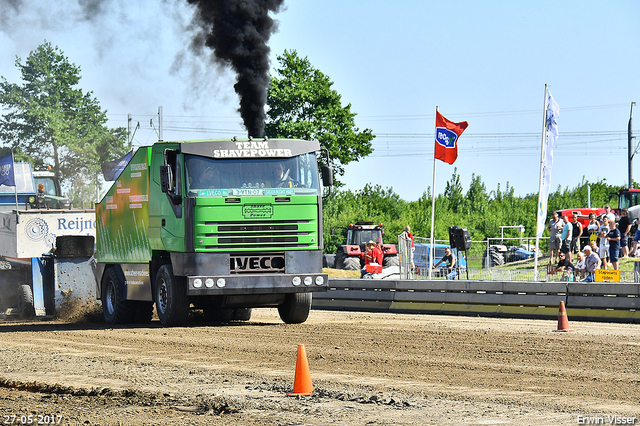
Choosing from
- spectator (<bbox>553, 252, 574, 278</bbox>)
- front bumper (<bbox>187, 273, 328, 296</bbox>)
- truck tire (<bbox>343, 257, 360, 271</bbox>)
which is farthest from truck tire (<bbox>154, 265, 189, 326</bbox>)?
truck tire (<bbox>343, 257, 360, 271</bbox>)

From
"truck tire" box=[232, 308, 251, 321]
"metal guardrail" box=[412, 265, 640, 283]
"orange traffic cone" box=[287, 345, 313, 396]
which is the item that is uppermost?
"metal guardrail" box=[412, 265, 640, 283]

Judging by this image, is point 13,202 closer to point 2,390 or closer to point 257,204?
point 257,204

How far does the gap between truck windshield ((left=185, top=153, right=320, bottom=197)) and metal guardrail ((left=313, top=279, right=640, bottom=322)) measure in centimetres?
474

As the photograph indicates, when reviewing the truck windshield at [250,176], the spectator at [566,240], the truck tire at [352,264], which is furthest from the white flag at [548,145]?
the truck tire at [352,264]

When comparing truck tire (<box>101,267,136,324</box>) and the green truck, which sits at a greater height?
the green truck

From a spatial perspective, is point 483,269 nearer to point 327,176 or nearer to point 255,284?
point 327,176

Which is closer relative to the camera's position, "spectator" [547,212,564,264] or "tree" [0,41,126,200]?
"spectator" [547,212,564,264]

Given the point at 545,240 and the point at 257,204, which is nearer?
the point at 257,204

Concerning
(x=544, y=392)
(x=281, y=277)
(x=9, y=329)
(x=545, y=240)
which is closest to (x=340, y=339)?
(x=281, y=277)

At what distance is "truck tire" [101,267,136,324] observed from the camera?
17.3 meters

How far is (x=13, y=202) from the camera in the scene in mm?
25078

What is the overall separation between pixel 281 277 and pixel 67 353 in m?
4.04

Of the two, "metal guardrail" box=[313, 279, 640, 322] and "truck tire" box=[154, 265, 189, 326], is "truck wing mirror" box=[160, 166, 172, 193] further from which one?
"metal guardrail" box=[313, 279, 640, 322]

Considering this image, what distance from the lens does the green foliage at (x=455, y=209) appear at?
65375 millimetres
